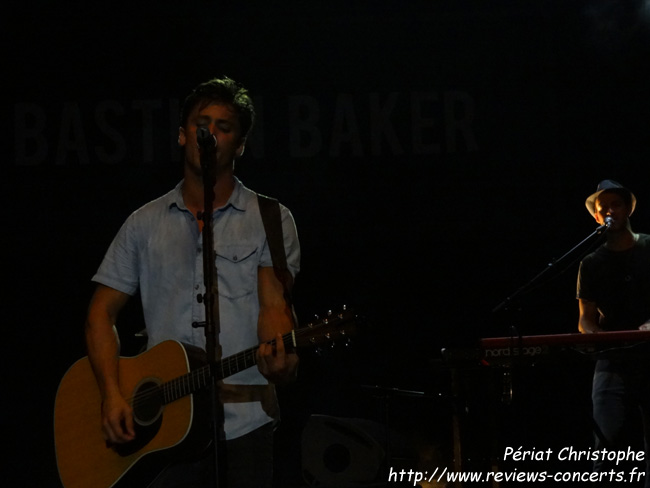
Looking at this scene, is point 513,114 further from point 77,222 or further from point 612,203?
point 77,222

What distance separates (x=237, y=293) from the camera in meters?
3.18

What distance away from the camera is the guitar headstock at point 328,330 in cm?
A: 296

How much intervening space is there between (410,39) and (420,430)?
3314mm

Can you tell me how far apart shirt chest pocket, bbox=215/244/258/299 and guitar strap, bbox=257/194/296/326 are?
0.08m

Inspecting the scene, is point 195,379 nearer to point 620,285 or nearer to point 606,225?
point 606,225

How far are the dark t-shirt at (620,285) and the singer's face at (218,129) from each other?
332 centimetres

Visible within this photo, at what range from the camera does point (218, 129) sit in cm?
328

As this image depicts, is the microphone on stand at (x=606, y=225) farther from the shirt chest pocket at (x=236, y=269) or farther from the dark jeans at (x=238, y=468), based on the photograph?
the dark jeans at (x=238, y=468)

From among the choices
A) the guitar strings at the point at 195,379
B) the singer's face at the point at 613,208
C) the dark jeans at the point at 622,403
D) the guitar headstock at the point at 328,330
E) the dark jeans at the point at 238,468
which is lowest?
the dark jeans at the point at 622,403

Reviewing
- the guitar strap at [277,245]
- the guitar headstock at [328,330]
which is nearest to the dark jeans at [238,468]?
the guitar headstock at [328,330]

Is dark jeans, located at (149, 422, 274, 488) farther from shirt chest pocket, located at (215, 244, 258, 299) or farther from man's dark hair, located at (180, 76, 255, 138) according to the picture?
man's dark hair, located at (180, 76, 255, 138)

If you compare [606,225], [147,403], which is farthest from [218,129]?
[606,225]

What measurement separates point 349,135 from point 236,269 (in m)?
3.83

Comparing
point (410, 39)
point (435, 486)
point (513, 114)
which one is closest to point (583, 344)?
point (435, 486)
